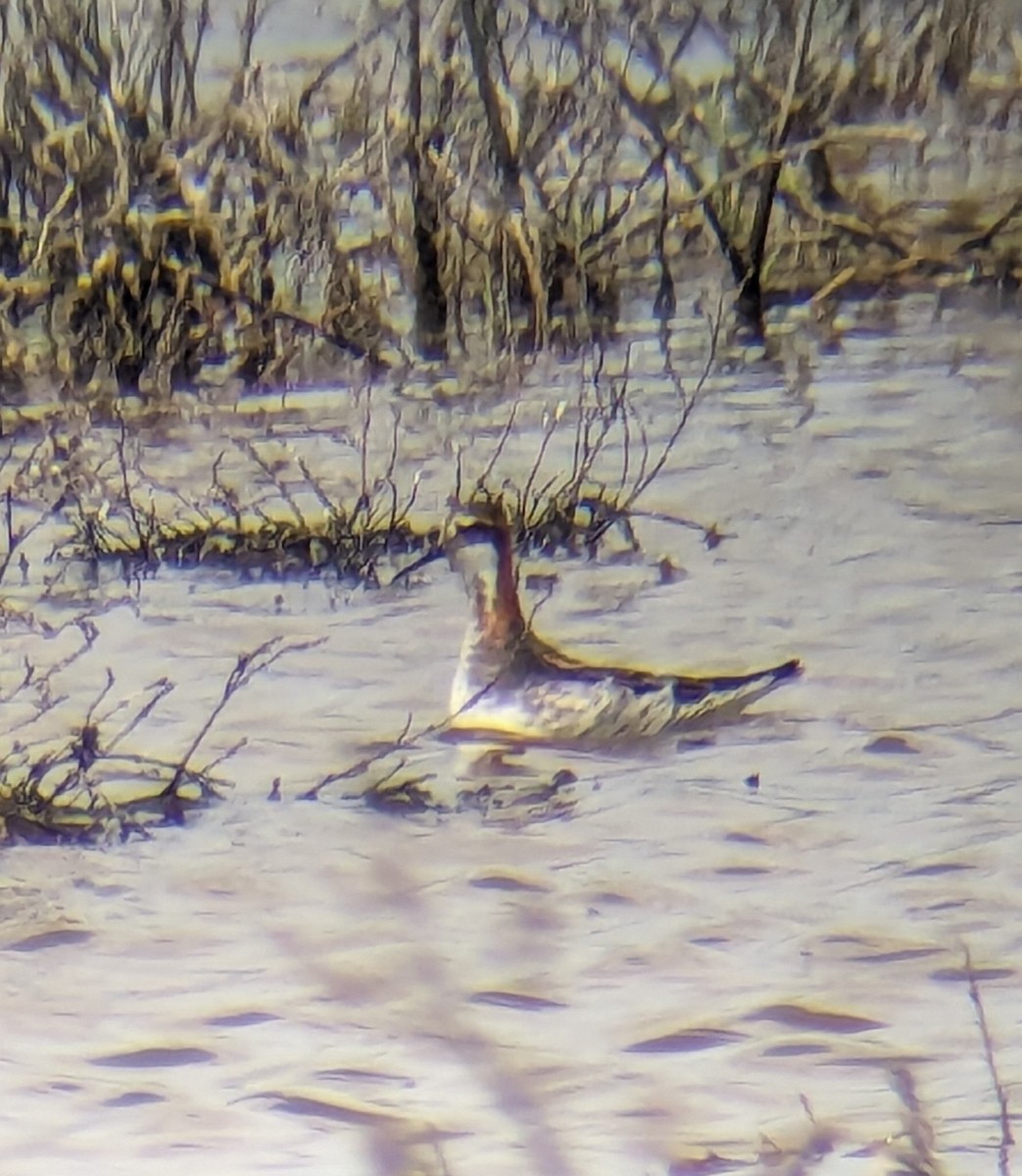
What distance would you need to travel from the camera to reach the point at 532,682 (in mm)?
1093

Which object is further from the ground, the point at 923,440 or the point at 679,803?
the point at 923,440

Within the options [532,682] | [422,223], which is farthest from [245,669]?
[422,223]

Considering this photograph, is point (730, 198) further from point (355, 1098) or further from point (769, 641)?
point (355, 1098)

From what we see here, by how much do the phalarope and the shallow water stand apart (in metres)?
0.02

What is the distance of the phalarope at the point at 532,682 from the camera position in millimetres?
1092

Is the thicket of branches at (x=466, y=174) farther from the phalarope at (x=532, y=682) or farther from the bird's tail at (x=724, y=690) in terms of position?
the bird's tail at (x=724, y=690)

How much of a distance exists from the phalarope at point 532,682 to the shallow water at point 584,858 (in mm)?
21

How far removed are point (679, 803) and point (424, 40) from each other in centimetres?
73

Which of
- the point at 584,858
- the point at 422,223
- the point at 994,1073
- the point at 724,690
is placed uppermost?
the point at 422,223

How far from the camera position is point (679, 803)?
110 centimetres

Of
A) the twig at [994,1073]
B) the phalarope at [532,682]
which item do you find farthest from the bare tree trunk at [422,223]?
the twig at [994,1073]

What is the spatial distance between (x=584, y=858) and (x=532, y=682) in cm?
17

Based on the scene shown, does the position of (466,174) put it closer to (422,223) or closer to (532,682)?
(422,223)

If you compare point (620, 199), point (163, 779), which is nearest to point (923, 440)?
point (620, 199)
